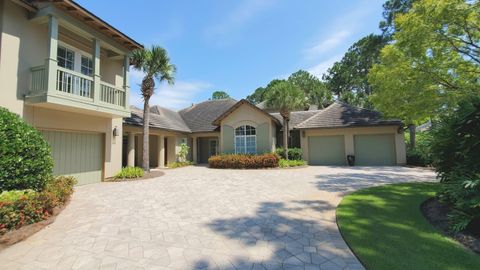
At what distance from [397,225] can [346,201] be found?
2061 millimetres

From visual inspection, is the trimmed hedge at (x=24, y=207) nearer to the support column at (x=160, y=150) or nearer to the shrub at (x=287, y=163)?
the support column at (x=160, y=150)

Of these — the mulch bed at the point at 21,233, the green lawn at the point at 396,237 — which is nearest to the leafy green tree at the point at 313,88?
the green lawn at the point at 396,237

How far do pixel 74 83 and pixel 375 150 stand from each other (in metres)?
20.4

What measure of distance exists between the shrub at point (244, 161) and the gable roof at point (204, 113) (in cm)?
436

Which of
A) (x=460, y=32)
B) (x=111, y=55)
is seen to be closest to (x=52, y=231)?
(x=111, y=55)

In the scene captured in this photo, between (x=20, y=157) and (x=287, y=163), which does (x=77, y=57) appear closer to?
(x=20, y=157)

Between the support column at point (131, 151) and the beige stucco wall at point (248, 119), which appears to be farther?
the beige stucco wall at point (248, 119)

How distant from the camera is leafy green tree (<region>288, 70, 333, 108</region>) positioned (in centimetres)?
4683

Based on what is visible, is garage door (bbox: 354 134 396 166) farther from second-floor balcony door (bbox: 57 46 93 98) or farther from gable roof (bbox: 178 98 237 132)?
second-floor balcony door (bbox: 57 46 93 98)

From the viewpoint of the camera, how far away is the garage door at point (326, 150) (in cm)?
2052

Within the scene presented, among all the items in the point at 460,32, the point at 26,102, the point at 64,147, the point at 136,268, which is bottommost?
the point at 136,268

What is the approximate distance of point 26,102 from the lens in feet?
29.1

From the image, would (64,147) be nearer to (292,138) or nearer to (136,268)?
(136,268)

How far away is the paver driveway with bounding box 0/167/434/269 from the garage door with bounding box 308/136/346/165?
12.6 m
